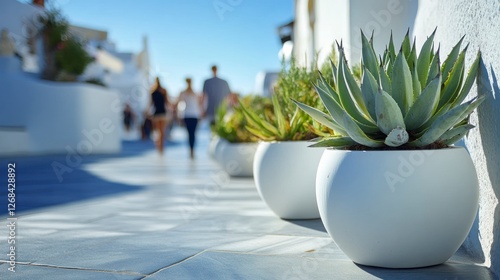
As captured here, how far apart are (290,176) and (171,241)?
3.44ft

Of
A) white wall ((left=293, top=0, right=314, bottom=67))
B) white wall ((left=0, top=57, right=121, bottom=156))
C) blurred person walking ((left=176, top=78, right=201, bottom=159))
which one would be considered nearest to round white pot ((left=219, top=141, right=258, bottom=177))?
white wall ((left=293, top=0, right=314, bottom=67))

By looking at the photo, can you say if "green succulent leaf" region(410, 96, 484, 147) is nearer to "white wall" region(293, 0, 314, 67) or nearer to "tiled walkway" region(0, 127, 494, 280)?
"tiled walkway" region(0, 127, 494, 280)

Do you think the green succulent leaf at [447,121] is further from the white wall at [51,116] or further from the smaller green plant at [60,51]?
the smaller green plant at [60,51]

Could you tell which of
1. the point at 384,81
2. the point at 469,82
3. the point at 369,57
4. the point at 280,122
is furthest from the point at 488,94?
the point at 280,122

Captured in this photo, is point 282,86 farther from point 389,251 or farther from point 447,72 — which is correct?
point 389,251

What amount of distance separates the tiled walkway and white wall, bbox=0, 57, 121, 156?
26.5 feet

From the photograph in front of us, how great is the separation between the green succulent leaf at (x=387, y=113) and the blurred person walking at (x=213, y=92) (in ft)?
29.9

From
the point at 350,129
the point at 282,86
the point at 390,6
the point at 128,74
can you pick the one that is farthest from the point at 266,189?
the point at 128,74

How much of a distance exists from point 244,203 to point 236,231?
148 centimetres

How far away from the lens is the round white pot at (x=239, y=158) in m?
8.06

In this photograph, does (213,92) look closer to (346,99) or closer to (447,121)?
(346,99)

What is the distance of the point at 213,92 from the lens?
1159 cm

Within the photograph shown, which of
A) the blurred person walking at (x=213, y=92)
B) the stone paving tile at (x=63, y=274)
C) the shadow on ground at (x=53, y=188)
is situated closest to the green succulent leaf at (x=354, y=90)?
the stone paving tile at (x=63, y=274)

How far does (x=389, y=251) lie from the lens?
255cm
